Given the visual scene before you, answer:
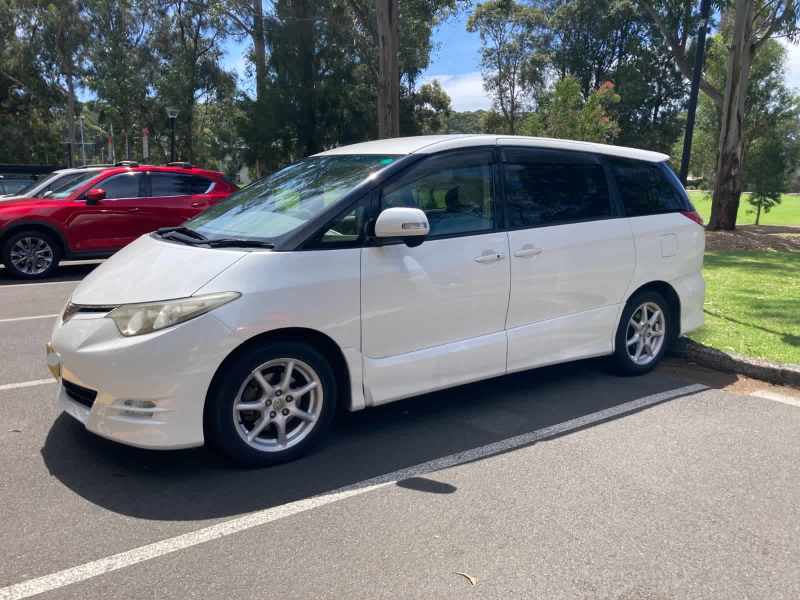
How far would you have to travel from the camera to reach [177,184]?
37.4 feet

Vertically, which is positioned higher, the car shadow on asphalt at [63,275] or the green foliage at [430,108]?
the green foliage at [430,108]

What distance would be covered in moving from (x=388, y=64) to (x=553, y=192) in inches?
445

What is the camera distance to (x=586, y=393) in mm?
5270

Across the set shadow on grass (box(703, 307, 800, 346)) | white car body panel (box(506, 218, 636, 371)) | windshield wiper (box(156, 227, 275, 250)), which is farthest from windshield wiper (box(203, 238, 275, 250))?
shadow on grass (box(703, 307, 800, 346))

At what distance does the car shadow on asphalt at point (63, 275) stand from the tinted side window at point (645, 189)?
27.6 feet

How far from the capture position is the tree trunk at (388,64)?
599 inches

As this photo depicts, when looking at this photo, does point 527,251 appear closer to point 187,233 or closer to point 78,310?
point 187,233

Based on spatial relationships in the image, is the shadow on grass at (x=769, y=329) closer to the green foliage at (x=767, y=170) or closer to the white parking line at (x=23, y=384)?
the white parking line at (x=23, y=384)

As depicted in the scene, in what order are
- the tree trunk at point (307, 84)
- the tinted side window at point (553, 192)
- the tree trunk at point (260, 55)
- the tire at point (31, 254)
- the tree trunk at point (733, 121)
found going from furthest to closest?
the tree trunk at point (260, 55) < the tree trunk at point (307, 84) < the tree trunk at point (733, 121) < the tire at point (31, 254) < the tinted side window at point (553, 192)

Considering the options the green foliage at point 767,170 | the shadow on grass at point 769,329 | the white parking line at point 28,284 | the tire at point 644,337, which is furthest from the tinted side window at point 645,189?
the green foliage at point 767,170

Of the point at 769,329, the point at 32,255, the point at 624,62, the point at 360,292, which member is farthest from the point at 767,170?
the point at 360,292

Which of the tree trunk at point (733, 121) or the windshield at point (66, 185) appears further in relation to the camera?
the tree trunk at point (733, 121)

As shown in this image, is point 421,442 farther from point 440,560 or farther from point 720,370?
point 720,370

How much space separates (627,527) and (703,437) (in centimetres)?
142
